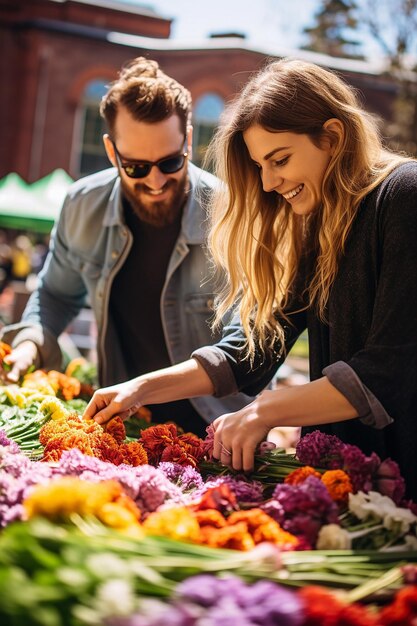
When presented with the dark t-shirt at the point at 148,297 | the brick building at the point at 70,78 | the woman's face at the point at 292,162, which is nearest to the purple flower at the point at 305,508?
the woman's face at the point at 292,162

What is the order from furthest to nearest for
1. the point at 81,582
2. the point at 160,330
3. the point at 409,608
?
1. the point at 160,330
2. the point at 409,608
3. the point at 81,582

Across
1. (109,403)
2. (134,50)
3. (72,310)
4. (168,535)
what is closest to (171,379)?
(109,403)

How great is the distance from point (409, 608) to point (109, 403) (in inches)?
51.9

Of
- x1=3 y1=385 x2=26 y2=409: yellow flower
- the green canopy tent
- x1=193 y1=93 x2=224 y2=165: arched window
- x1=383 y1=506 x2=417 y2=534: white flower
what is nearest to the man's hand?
x1=3 y1=385 x2=26 y2=409: yellow flower

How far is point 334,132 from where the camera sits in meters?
2.12

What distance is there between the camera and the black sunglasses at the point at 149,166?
297 centimetres

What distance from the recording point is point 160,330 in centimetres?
332

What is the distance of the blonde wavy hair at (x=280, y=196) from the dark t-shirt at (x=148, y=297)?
0.63 metres

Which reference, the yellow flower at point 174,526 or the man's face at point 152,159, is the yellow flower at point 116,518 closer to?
the yellow flower at point 174,526

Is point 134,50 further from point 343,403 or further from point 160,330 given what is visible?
point 343,403

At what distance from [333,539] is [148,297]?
6.59 feet

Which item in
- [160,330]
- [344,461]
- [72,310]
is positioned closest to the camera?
[344,461]

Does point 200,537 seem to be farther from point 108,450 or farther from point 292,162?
point 292,162

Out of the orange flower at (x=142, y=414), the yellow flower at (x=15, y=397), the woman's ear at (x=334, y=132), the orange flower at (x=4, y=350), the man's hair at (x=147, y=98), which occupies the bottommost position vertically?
the orange flower at (x=142, y=414)
